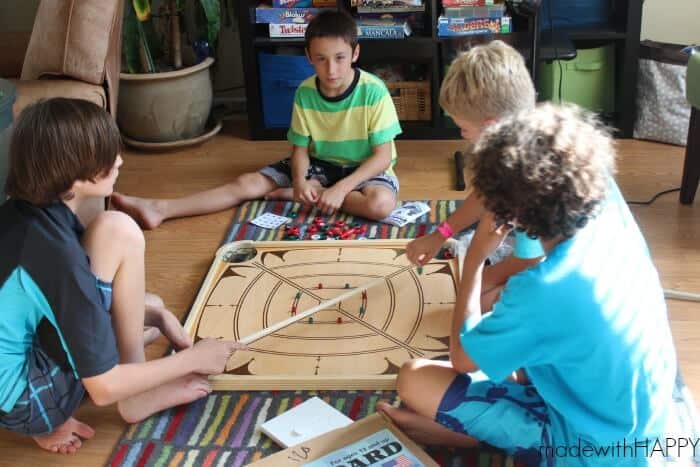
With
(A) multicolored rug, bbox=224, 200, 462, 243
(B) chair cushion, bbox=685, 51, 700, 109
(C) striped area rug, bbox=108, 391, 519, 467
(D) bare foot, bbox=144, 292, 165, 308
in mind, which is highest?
(B) chair cushion, bbox=685, 51, 700, 109

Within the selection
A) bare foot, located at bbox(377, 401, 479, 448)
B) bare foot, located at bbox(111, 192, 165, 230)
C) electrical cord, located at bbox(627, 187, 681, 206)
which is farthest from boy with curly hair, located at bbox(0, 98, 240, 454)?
electrical cord, located at bbox(627, 187, 681, 206)

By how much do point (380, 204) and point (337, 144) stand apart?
0.25 metres

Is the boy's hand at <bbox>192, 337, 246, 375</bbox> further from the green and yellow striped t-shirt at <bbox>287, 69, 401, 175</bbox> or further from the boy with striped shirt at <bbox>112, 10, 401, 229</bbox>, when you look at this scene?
the green and yellow striped t-shirt at <bbox>287, 69, 401, 175</bbox>

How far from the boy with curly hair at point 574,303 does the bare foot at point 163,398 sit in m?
0.64

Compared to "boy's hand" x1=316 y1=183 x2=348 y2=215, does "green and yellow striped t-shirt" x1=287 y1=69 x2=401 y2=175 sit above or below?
above

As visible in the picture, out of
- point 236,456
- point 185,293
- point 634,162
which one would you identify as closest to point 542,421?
point 236,456

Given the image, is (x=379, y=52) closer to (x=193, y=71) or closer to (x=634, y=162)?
(x=193, y=71)

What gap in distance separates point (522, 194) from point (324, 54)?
138 cm

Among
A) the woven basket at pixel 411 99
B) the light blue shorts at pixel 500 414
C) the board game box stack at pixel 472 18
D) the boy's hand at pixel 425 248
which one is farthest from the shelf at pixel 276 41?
the light blue shorts at pixel 500 414

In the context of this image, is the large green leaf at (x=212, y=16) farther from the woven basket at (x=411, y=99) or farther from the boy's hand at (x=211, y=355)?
the boy's hand at (x=211, y=355)

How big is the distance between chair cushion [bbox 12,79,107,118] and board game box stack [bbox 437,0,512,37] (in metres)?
1.20

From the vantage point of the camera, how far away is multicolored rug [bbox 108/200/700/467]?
66.8 inches

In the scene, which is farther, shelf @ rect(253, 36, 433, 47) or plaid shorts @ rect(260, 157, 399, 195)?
shelf @ rect(253, 36, 433, 47)

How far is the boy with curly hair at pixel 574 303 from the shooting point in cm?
125
